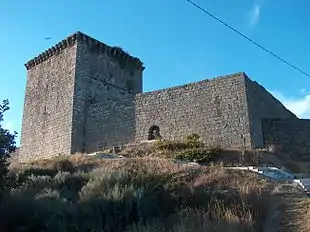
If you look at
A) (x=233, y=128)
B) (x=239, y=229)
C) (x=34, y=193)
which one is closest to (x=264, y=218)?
(x=239, y=229)

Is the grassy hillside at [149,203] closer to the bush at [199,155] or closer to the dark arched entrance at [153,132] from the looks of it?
the bush at [199,155]

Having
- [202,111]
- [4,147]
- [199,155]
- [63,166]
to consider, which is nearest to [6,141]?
[4,147]

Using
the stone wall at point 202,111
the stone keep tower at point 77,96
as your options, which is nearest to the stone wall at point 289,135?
the stone wall at point 202,111

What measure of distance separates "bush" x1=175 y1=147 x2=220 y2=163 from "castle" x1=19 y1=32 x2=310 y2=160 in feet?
7.83

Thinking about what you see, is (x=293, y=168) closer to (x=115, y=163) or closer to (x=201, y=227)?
(x=115, y=163)

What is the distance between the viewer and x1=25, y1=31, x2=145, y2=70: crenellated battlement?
2833 cm

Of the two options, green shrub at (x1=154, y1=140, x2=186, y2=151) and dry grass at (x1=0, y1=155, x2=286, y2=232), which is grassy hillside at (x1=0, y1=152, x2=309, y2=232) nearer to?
dry grass at (x1=0, y1=155, x2=286, y2=232)

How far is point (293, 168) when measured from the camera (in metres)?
19.6

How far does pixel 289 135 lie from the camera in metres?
22.2

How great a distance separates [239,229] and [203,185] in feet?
9.46

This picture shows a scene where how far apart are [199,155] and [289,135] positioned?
5.66 m

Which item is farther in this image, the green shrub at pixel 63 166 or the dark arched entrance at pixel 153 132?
the dark arched entrance at pixel 153 132

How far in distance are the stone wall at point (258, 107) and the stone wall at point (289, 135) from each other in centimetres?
48

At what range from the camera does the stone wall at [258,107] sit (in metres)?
21.6
